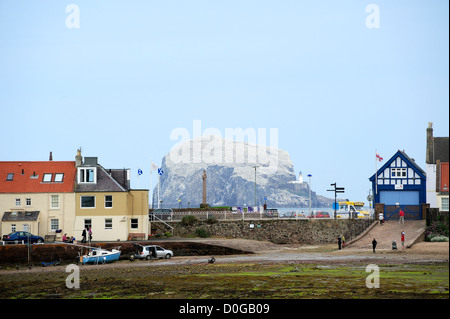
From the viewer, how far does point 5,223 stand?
209ft

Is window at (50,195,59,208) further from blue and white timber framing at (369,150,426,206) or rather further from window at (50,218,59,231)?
blue and white timber framing at (369,150,426,206)

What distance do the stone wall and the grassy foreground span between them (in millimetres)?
25102

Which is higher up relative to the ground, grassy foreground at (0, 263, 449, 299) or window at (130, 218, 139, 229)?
window at (130, 218, 139, 229)

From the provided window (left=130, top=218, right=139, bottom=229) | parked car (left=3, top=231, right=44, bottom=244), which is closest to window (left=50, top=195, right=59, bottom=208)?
parked car (left=3, top=231, right=44, bottom=244)

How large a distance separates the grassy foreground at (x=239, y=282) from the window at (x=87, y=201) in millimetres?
16056

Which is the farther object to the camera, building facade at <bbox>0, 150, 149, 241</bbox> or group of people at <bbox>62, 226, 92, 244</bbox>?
building facade at <bbox>0, 150, 149, 241</bbox>

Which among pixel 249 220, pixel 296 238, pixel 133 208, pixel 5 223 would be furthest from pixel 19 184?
pixel 296 238

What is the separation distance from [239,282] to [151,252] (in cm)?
1997

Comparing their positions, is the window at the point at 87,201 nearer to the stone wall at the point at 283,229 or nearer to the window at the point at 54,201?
the window at the point at 54,201

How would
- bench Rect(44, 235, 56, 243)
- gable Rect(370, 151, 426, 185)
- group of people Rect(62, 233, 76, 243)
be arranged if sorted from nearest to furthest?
group of people Rect(62, 233, 76, 243) < bench Rect(44, 235, 56, 243) < gable Rect(370, 151, 426, 185)

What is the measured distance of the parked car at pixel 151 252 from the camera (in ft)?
190

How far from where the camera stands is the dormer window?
6781 centimetres
